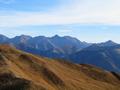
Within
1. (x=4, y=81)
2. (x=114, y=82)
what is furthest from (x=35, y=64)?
(x=114, y=82)

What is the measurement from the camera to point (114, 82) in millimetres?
135500

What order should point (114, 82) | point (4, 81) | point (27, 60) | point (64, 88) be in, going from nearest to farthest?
point (4, 81)
point (64, 88)
point (27, 60)
point (114, 82)

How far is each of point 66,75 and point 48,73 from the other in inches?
466

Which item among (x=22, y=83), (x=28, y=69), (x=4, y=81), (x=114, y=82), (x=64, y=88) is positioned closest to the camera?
(x=22, y=83)

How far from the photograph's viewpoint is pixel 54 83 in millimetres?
104250

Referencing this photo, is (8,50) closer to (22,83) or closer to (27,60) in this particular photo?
(27,60)

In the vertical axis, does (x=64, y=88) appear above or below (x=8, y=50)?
below

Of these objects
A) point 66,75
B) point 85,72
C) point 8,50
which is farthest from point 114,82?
point 8,50

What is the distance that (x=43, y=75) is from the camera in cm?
10919

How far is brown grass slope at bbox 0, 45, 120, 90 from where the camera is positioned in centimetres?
8375

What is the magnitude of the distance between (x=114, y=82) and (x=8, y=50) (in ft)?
154

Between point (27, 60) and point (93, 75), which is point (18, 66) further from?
point (93, 75)

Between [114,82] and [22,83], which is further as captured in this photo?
[114,82]

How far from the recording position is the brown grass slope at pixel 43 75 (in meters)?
83.8
